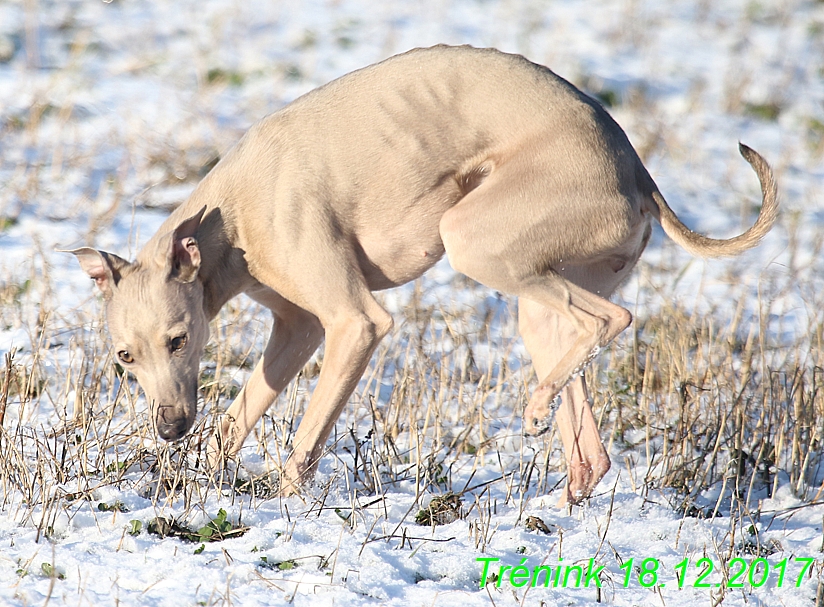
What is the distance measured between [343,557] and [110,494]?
116 centimetres

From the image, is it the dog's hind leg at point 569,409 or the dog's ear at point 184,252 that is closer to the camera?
the dog's ear at point 184,252

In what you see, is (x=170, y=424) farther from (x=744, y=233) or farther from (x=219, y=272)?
(x=744, y=233)

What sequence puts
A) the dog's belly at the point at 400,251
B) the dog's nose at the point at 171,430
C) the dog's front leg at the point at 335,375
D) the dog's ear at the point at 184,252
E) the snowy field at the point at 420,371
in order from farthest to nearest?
the dog's belly at the point at 400,251 → the dog's front leg at the point at 335,375 → the dog's ear at the point at 184,252 → the dog's nose at the point at 171,430 → the snowy field at the point at 420,371

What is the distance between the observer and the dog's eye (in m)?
4.72

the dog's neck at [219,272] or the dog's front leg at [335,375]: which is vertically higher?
the dog's neck at [219,272]

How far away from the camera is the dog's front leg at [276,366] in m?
5.27

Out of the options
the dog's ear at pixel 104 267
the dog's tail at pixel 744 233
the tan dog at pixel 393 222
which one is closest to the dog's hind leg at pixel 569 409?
the tan dog at pixel 393 222

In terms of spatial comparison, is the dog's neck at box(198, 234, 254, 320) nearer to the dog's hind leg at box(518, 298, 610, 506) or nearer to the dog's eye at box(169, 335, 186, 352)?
the dog's eye at box(169, 335, 186, 352)

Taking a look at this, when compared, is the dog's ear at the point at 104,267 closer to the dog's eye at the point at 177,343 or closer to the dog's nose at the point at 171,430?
the dog's eye at the point at 177,343

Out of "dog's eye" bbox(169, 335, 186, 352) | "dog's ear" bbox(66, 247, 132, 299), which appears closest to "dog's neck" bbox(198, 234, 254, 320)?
"dog's eye" bbox(169, 335, 186, 352)

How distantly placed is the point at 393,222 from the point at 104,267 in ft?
4.54

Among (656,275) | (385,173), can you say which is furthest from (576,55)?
(385,173)

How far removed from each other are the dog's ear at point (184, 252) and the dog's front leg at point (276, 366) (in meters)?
0.73

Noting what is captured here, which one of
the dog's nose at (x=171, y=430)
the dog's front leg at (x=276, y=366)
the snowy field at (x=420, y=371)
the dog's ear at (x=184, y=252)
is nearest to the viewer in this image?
the snowy field at (x=420, y=371)
